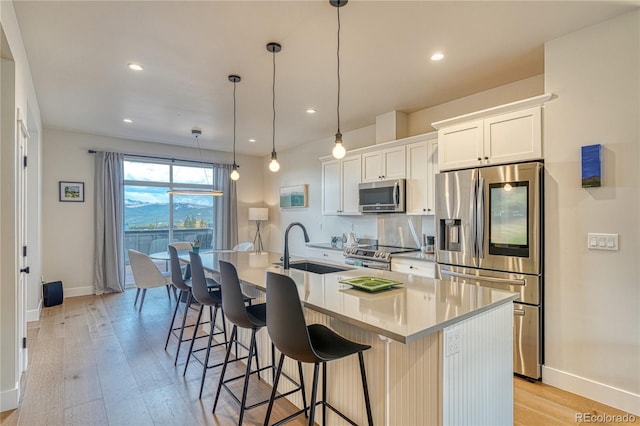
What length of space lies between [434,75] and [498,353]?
8.45 feet

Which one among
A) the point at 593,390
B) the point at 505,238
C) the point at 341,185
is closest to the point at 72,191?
the point at 341,185

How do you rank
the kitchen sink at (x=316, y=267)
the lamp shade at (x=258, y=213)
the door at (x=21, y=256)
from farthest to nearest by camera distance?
the lamp shade at (x=258, y=213), the kitchen sink at (x=316, y=267), the door at (x=21, y=256)

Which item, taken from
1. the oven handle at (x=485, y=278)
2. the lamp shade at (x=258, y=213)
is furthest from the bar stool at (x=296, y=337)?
the lamp shade at (x=258, y=213)

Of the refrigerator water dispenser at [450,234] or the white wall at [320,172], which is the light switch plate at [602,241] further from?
the white wall at [320,172]

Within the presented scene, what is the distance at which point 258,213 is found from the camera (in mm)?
7094

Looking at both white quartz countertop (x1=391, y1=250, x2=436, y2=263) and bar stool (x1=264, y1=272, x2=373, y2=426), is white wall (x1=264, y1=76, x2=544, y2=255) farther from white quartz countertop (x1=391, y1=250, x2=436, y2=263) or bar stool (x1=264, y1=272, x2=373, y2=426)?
bar stool (x1=264, y1=272, x2=373, y2=426)

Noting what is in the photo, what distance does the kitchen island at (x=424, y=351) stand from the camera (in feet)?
4.78

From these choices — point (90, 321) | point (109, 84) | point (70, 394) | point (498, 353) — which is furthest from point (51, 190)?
point (498, 353)

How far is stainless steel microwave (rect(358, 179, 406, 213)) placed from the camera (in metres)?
4.15

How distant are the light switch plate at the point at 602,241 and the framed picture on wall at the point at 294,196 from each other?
4539 mm

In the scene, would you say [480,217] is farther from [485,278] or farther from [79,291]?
[79,291]

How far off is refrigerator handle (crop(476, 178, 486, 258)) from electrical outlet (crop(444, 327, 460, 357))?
168 centimetres

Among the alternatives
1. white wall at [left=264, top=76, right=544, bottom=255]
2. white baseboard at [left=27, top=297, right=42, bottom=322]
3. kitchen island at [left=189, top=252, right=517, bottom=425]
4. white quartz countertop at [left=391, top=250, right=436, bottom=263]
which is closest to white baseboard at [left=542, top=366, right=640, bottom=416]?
kitchen island at [left=189, top=252, right=517, bottom=425]

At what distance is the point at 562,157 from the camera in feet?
8.49
